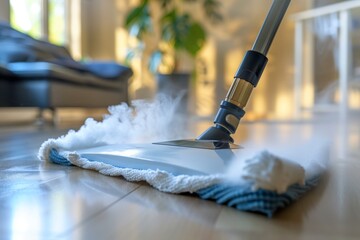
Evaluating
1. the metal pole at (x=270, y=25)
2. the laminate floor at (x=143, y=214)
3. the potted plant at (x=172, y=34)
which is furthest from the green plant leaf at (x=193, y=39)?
the laminate floor at (x=143, y=214)

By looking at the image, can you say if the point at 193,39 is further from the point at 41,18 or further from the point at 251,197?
the point at 251,197

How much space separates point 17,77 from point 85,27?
2110 millimetres

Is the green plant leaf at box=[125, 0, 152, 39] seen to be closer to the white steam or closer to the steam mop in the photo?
the white steam

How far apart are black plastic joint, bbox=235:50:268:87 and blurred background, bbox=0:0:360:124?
2184 millimetres

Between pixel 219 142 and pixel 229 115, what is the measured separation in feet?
0.13

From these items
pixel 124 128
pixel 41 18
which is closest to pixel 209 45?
pixel 41 18

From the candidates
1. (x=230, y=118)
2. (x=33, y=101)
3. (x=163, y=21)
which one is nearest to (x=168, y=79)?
(x=163, y=21)

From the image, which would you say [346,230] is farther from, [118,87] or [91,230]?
[118,87]

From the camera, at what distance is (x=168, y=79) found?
136 inches

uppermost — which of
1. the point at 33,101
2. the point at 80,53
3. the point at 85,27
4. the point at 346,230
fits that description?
the point at 85,27

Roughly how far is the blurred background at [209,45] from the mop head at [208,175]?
6.46ft

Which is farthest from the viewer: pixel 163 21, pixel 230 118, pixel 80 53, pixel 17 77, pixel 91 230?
pixel 80 53

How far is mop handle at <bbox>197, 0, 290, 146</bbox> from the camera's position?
2.01 ft

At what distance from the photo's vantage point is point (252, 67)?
24.3 inches
